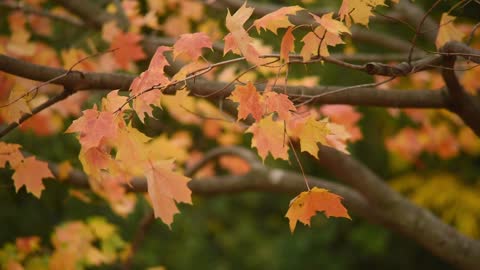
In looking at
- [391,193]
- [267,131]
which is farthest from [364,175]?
[267,131]

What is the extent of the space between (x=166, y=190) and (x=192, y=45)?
438 mm

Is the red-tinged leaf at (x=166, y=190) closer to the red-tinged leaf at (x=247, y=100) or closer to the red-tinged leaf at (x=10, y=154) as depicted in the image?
the red-tinged leaf at (x=247, y=100)

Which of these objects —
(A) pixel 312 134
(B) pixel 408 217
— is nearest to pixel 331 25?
(A) pixel 312 134

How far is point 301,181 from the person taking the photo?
2674 mm

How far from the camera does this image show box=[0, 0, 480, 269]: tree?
4.97ft

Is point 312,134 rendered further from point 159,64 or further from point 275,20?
point 159,64

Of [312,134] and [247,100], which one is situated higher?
[247,100]

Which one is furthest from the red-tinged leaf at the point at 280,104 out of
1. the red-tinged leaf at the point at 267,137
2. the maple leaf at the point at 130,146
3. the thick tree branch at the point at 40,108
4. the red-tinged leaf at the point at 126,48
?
the red-tinged leaf at the point at 126,48

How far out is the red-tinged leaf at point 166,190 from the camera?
150 cm

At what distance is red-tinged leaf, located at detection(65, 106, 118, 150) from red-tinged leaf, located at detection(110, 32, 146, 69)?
3.67 feet

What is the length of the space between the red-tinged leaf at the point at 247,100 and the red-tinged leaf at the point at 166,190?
0.26 metres

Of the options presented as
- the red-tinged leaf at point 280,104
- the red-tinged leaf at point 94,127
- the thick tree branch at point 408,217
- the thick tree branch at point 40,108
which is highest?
the thick tree branch at point 40,108

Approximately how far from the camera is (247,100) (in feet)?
5.04

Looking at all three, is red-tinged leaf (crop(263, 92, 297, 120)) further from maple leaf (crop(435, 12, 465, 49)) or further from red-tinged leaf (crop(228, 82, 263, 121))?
maple leaf (crop(435, 12, 465, 49))
